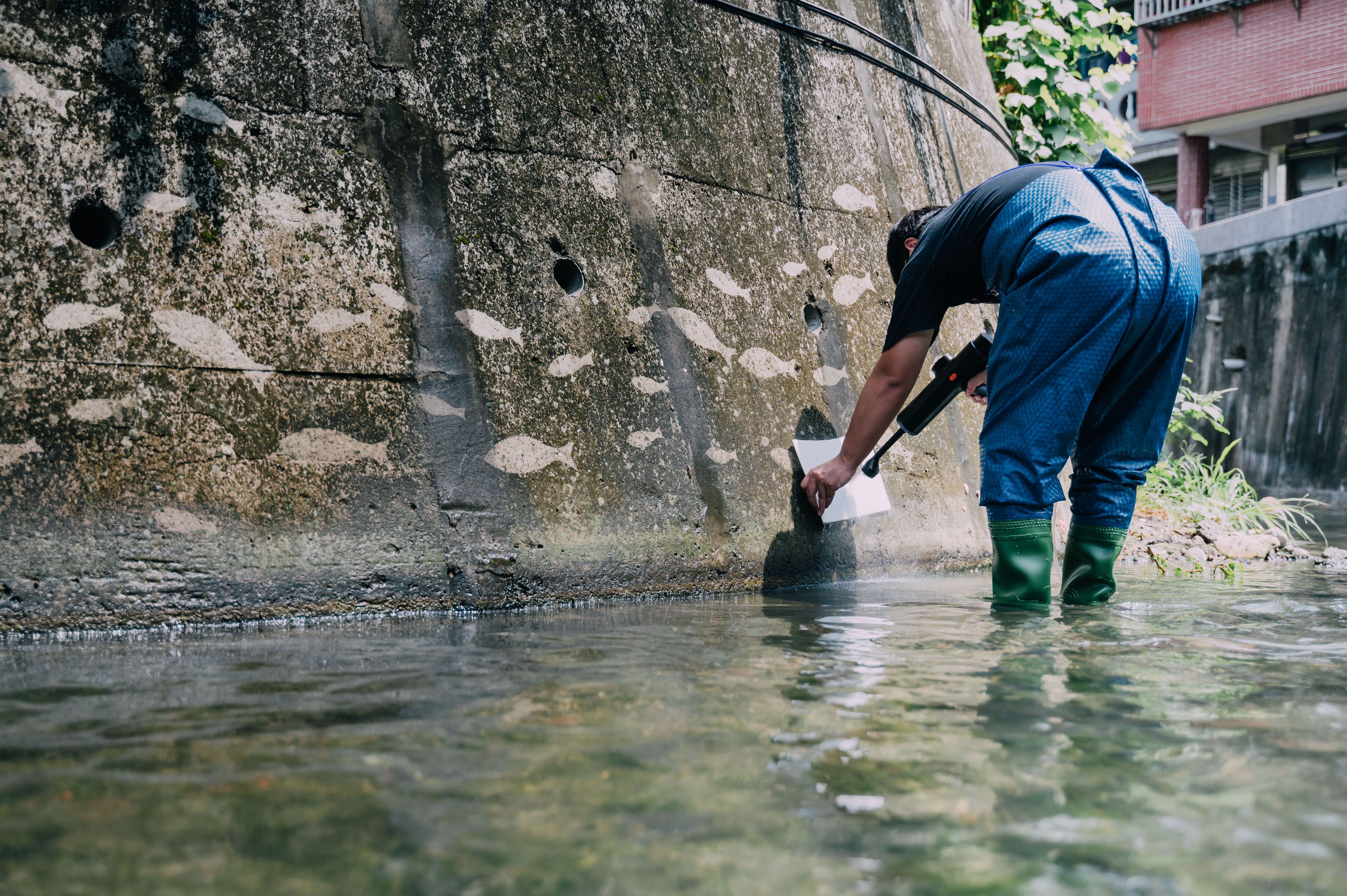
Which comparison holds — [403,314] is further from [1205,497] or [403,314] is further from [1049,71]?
[1205,497]

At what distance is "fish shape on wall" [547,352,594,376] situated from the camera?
268 centimetres

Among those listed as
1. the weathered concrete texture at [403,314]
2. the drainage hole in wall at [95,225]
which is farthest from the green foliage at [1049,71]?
the drainage hole in wall at [95,225]

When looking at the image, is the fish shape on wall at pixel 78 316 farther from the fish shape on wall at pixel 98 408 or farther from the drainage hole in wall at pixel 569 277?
the drainage hole in wall at pixel 569 277

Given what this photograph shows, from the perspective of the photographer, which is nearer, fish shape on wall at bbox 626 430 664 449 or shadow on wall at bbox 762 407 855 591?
fish shape on wall at bbox 626 430 664 449

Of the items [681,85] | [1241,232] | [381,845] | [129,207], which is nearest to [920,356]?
[681,85]

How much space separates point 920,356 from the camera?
2.78 meters

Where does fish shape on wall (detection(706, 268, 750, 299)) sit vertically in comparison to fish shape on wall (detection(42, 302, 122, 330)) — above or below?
above

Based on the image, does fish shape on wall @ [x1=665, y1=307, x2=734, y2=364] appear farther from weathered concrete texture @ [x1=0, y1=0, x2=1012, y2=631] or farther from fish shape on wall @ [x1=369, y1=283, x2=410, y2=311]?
fish shape on wall @ [x1=369, y1=283, x2=410, y2=311]

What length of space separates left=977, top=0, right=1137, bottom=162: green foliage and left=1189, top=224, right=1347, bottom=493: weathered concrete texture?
6574 millimetres

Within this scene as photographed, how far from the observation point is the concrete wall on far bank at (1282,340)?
11.2 metres

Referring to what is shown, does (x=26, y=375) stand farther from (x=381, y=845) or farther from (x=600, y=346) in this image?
(x=381, y=845)

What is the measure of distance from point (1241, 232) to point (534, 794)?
1457 centimetres

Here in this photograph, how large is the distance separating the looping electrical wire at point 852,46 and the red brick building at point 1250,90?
1647 cm

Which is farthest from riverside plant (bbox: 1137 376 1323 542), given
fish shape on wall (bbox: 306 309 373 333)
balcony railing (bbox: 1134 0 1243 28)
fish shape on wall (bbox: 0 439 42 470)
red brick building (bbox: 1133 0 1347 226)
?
balcony railing (bbox: 1134 0 1243 28)
